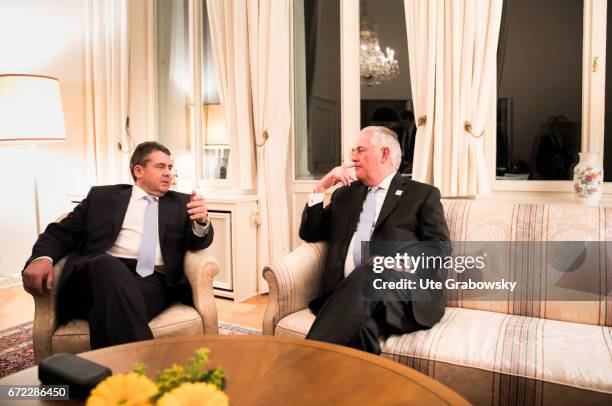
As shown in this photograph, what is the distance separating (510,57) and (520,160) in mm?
634

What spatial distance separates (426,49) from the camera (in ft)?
9.70

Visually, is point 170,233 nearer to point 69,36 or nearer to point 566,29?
point 566,29

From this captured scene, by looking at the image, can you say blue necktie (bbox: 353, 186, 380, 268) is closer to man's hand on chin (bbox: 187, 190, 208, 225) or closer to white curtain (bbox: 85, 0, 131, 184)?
man's hand on chin (bbox: 187, 190, 208, 225)

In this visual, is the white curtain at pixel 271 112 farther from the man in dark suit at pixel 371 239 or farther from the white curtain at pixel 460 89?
the man in dark suit at pixel 371 239

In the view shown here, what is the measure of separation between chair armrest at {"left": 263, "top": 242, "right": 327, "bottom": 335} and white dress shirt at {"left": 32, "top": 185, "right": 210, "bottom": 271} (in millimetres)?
438

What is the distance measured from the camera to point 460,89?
2.86 meters

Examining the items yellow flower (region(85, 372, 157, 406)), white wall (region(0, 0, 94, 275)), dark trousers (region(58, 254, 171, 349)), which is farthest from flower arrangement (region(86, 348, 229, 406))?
white wall (region(0, 0, 94, 275))

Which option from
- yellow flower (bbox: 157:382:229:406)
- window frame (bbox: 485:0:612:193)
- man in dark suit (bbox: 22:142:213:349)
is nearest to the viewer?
yellow flower (bbox: 157:382:229:406)

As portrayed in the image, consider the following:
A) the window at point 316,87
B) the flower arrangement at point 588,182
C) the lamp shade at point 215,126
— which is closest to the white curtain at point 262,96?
the window at point 316,87

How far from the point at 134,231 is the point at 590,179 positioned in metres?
2.29

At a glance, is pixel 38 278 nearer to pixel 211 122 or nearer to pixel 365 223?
pixel 365 223

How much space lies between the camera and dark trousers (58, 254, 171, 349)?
5.98 feet

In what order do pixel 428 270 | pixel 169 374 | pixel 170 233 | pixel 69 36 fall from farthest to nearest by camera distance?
pixel 69 36
pixel 170 233
pixel 428 270
pixel 169 374

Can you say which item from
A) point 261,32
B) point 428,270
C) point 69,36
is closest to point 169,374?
point 428,270
